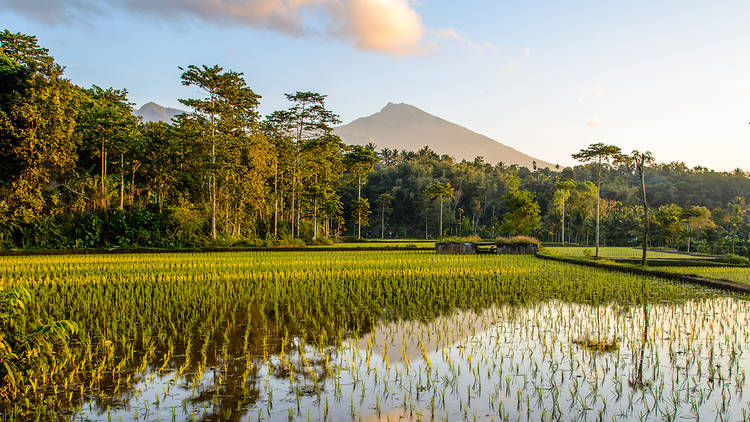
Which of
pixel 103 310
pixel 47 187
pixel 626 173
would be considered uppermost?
pixel 626 173

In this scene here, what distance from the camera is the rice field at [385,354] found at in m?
4.07

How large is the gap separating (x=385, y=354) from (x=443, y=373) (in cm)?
85

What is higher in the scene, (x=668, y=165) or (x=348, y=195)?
(x=668, y=165)

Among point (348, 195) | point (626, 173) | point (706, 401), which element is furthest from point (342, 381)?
point (626, 173)

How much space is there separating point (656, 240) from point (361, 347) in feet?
139

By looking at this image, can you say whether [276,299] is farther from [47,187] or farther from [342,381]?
[47,187]

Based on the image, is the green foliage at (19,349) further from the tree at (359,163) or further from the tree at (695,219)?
the tree at (695,219)

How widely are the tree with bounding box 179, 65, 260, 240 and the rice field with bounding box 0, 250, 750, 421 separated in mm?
16982

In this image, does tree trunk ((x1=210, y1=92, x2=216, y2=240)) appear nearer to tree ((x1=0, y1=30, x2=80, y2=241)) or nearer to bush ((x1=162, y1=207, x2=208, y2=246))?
bush ((x1=162, y1=207, x2=208, y2=246))

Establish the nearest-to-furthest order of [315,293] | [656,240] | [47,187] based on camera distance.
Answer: [315,293], [47,187], [656,240]

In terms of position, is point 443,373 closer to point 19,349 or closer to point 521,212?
point 19,349

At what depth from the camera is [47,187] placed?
2509 cm

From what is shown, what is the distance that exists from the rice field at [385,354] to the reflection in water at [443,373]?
2 cm

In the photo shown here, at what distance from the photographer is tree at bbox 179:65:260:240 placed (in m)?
26.7
